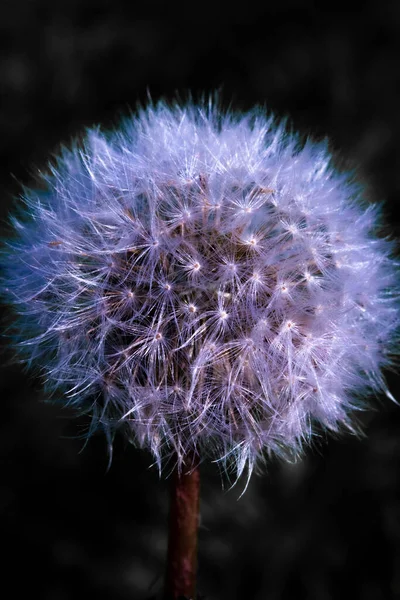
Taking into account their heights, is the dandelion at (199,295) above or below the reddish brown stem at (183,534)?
above

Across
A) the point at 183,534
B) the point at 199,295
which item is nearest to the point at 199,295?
the point at 199,295

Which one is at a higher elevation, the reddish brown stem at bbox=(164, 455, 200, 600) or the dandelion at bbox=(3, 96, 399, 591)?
the dandelion at bbox=(3, 96, 399, 591)

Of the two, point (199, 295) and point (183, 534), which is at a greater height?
point (199, 295)

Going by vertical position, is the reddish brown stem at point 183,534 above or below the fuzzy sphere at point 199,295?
below

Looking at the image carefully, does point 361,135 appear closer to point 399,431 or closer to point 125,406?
point 399,431

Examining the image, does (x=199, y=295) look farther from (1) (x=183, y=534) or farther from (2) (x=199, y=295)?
(1) (x=183, y=534)
